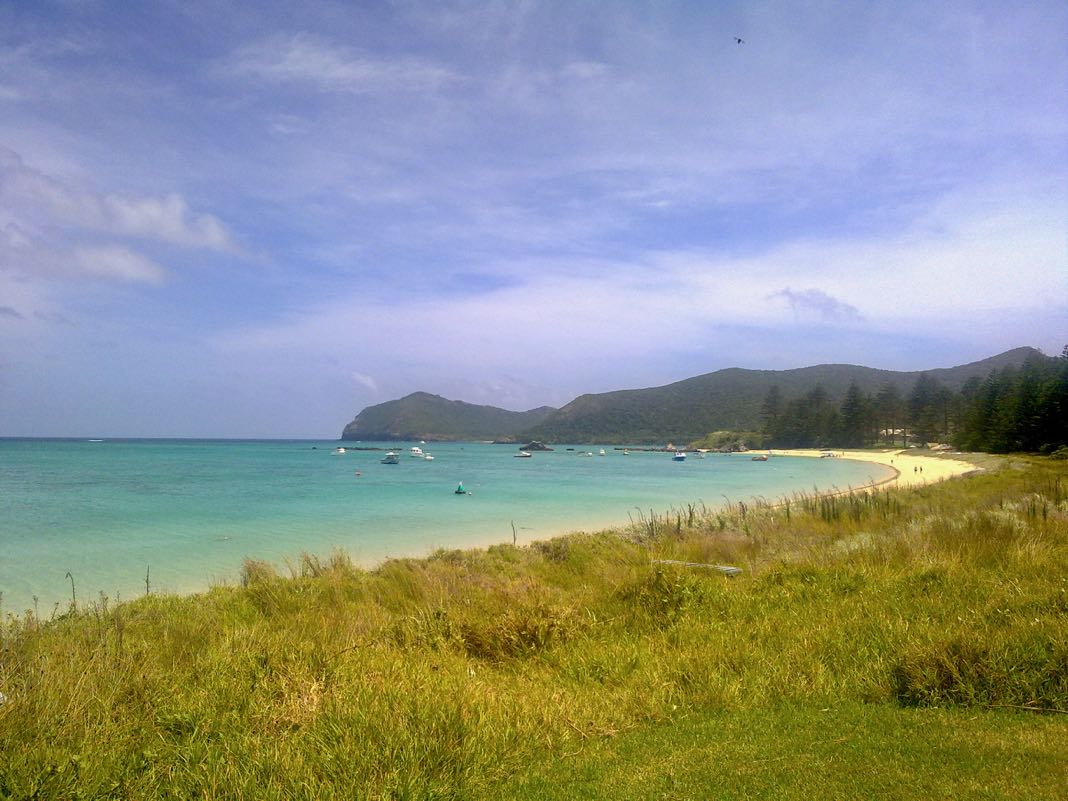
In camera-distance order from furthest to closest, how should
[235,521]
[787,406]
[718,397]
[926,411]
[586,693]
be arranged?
[718,397] → [787,406] → [926,411] → [235,521] → [586,693]

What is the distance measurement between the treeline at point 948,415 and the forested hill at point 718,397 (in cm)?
1750

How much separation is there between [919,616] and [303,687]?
5422mm

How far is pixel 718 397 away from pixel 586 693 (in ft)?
565

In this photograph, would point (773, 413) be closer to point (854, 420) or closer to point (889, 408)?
point (854, 420)

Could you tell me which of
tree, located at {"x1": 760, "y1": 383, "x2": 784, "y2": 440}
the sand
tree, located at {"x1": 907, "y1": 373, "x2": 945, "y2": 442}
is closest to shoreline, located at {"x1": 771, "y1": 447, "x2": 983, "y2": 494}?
the sand

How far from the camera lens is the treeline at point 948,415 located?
181 feet

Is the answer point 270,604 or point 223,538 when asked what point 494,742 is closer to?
point 270,604

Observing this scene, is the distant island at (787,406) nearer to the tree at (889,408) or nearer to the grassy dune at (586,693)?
the tree at (889,408)

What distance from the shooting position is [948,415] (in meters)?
100

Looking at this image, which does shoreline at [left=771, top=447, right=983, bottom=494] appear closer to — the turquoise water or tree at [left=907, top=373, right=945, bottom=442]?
tree at [left=907, top=373, right=945, bottom=442]

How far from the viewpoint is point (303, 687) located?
14.1 feet

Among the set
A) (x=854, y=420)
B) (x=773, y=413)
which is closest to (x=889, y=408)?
(x=854, y=420)

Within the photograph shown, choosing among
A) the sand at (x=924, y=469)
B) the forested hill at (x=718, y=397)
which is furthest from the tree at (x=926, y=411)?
the forested hill at (x=718, y=397)

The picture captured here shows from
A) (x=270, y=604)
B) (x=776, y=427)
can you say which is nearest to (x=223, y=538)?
(x=270, y=604)
